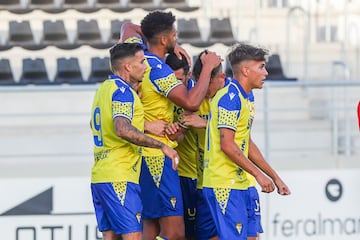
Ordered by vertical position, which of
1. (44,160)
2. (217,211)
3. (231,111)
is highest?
(231,111)

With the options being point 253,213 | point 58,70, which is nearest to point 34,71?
point 58,70

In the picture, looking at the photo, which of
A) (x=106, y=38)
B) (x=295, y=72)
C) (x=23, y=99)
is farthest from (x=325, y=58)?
(x=23, y=99)

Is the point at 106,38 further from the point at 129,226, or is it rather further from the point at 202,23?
the point at 129,226

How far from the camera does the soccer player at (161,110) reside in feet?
21.9

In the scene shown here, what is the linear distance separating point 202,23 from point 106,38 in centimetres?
133

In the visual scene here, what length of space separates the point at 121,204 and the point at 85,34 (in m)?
7.80

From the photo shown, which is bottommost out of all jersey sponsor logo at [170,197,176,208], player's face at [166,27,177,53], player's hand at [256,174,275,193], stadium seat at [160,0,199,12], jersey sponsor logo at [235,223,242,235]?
jersey sponsor logo at [235,223,242,235]

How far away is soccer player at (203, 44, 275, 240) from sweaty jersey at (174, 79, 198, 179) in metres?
0.54

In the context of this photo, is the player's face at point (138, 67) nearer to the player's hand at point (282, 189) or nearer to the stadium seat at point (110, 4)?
the player's hand at point (282, 189)

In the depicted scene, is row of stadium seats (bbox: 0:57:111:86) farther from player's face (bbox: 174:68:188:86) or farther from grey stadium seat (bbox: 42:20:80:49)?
player's face (bbox: 174:68:188:86)

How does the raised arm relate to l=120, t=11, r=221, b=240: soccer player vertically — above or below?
above

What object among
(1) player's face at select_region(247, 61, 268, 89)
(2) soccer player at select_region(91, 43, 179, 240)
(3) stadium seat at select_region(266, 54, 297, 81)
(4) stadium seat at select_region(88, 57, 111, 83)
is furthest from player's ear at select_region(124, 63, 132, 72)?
(3) stadium seat at select_region(266, 54, 297, 81)

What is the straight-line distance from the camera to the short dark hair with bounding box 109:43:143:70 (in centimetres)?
644

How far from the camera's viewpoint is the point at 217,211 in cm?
645
